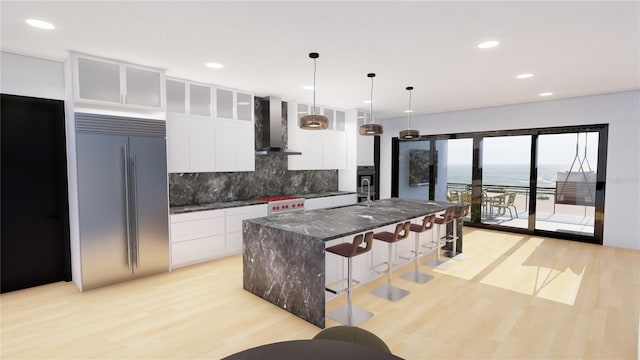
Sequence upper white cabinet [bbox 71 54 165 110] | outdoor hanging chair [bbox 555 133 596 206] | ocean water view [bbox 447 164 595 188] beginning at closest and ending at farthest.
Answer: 1. upper white cabinet [bbox 71 54 165 110]
2. outdoor hanging chair [bbox 555 133 596 206]
3. ocean water view [bbox 447 164 595 188]

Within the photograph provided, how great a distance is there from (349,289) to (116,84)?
11.9 ft

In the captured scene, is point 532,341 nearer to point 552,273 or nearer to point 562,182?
point 552,273

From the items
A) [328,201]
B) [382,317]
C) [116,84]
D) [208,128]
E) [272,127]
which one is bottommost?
[382,317]

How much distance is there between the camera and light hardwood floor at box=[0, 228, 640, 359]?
269cm

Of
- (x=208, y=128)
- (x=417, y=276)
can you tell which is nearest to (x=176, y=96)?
(x=208, y=128)

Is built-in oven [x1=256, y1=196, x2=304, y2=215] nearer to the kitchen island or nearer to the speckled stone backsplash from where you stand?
the speckled stone backsplash

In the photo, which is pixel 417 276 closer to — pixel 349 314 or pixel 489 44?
pixel 349 314

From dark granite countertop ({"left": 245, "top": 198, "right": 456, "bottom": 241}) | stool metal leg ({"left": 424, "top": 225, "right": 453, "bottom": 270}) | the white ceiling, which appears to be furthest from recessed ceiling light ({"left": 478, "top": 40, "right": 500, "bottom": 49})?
stool metal leg ({"left": 424, "top": 225, "right": 453, "bottom": 270})

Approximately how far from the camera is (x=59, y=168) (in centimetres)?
412

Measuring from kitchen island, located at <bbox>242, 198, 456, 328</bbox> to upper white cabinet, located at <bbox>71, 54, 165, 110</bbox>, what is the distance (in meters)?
2.13

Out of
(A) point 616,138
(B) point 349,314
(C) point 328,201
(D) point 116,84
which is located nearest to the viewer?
(B) point 349,314

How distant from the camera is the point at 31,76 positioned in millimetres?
3748

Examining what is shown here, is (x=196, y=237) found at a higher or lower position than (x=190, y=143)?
lower

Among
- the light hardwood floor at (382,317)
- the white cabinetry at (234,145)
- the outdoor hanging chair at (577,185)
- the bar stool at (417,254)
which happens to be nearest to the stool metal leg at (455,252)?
the light hardwood floor at (382,317)
